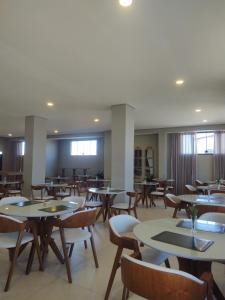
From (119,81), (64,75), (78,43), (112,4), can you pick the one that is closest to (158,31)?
(112,4)

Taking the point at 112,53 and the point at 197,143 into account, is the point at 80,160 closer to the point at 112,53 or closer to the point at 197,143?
the point at 197,143

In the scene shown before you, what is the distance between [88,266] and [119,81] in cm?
332

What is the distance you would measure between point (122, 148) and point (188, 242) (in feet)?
14.2

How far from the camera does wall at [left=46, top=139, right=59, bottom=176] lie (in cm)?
1343

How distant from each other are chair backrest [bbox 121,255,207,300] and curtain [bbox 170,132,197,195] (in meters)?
8.59

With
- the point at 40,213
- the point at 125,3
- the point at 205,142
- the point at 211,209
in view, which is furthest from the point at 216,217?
the point at 205,142

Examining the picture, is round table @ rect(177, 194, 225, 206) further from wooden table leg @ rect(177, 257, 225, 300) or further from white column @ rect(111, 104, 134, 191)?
white column @ rect(111, 104, 134, 191)

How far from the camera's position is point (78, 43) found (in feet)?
10.2

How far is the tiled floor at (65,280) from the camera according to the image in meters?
2.24

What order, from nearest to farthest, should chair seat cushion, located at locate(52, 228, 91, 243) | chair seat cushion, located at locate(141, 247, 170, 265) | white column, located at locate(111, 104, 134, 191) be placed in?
chair seat cushion, located at locate(141, 247, 170, 265), chair seat cushion, located at locate(52, 228, 91, 243), white column, located at locate(111, 104, 134, 191)

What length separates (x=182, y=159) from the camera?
376 inches

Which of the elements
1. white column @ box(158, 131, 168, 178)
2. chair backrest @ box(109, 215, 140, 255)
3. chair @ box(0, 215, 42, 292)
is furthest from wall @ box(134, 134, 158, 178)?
chair @ box(0, 215, 42, 292)

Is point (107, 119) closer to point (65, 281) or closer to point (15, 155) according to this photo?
point (65, 281)

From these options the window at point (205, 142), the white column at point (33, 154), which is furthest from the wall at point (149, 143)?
the white column at point (33, 154)
